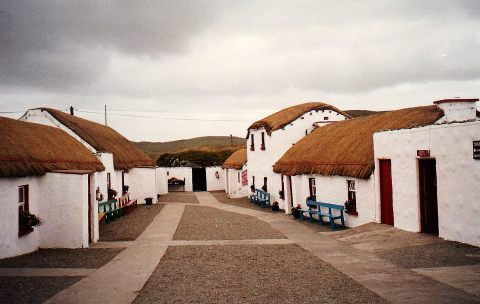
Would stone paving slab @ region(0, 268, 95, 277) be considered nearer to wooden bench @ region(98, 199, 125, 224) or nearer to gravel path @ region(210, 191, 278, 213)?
wooden bench @ region(98, 199, 125, 224)

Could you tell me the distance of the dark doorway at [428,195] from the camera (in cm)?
1343

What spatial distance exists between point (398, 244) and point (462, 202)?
2.28m

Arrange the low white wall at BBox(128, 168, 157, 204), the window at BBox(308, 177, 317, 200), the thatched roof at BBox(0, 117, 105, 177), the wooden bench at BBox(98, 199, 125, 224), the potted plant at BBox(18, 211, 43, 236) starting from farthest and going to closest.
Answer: the low white wall at BBox(128, 168, 157, 204), the window at BBox(308, 177, 317, 200), the wooden bench at BBox(98, 199, 125, 224), the thatched roof at BBox(0, 117, 105, 177), the potted plant at BBox(18, 211, 43, 236)

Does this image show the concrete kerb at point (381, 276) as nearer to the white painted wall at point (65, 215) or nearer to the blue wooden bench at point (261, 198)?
the white painted wall at point (65, 215)

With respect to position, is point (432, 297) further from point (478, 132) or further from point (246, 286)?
point (478, 132)

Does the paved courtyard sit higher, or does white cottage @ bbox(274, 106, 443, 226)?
white cottage @ bbox(274, 106, 443, 226)

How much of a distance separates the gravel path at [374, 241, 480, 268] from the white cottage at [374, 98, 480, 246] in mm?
521

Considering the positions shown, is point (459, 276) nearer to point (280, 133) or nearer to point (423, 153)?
point (423, 153)

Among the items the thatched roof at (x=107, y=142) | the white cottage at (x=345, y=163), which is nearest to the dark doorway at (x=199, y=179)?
the thatched roof at (x=107, y=142)

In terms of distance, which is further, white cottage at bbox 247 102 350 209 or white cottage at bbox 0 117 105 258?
white cottage at bbox 247 102 350 209

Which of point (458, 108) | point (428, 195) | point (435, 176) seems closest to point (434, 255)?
point (428, 195)

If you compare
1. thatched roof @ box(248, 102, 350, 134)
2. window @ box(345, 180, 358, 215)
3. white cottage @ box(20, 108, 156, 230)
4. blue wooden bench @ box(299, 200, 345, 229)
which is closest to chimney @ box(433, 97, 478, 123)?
window @ box(345, 180, 358, 215)

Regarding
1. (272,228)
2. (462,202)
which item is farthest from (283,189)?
(462,202)

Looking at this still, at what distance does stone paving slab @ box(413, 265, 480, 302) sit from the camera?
8137 mm
